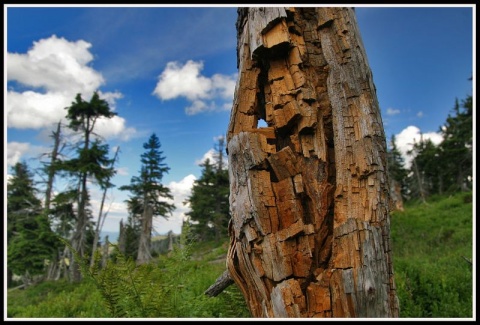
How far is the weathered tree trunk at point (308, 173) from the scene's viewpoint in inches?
90.6

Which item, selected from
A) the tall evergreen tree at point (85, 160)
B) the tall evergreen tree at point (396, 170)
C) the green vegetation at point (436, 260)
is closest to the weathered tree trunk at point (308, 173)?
the green vegetation at point (436, 260)

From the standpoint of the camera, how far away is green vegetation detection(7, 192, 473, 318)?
255 cm

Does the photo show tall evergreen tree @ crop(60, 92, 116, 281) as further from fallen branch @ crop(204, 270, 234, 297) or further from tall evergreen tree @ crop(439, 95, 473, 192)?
tall evergreen tree @ crop(439, 95, 473, 192)

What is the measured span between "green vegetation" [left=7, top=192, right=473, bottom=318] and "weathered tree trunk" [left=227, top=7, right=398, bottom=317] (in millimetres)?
549

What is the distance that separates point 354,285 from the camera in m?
2.20

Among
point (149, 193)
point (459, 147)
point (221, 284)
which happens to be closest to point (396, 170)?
point (459, 147)

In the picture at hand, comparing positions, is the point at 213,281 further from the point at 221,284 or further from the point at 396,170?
the point at 396,170

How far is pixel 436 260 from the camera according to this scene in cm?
1155

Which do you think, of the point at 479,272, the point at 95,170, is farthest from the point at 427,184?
the point at 479,272

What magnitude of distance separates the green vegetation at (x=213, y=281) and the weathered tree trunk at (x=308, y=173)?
1.80 feet

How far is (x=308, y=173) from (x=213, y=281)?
706 cm

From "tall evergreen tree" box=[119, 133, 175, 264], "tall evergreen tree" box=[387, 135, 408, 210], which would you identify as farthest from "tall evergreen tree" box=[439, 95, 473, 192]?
"tall evergreen tree" box=[119, 133, 175, 264]

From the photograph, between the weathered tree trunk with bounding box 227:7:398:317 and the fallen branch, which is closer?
the weathered tree trunk with bounding box 227:7:398:317

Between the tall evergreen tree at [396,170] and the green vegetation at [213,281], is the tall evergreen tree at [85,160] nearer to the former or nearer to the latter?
the green vegetation at [213,281]
